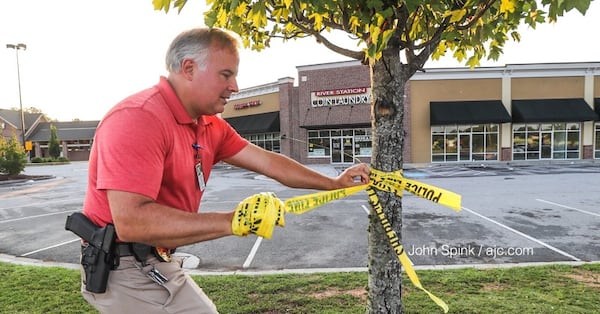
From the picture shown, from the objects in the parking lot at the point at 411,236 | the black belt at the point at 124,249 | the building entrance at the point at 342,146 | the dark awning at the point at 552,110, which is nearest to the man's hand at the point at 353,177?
the black belt at the point at 124,249

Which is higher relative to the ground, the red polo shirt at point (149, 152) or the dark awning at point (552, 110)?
the dark awning at point (552, 110)

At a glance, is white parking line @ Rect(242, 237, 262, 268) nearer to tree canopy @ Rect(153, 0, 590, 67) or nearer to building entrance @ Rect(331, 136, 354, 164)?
tree canopy @ Rect(153, 0, 590, 67)

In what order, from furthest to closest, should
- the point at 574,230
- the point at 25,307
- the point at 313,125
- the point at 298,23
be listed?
the point at 313,125, the point at 574,230, the point at 25,307, the point at 298,23

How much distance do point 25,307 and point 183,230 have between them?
4.00 m

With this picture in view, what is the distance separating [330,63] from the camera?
99.1 ft

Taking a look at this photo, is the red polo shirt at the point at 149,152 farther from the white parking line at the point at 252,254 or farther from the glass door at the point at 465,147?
the glass door at the point at 465,147

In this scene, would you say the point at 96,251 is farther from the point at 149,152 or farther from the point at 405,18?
the point at 405,18

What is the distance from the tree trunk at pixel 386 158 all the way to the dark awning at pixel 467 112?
2670cm

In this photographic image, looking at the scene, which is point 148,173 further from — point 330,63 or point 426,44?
point 330,63

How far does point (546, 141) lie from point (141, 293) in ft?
109

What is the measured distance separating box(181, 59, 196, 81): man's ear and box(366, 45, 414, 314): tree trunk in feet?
4.38

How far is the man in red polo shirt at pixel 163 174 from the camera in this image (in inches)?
62.6

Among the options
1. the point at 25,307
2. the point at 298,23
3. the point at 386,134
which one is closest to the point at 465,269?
the point at 386,134

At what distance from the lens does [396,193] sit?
2.77m
